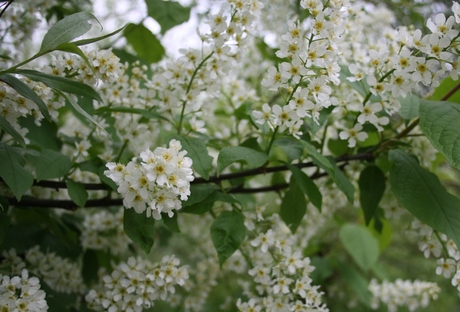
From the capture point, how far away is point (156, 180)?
2.88 ft

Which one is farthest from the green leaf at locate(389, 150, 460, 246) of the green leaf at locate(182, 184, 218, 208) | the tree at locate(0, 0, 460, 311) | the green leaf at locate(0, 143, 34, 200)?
the green leaf at locate(0, 143, 34, 200)

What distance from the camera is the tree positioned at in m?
1.01

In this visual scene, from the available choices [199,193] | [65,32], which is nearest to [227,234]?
[199,193]

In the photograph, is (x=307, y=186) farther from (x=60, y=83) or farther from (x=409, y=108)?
(x=60, y=83)

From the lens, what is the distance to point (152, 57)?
1.81 metres

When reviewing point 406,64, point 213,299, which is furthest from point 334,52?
point 213,299

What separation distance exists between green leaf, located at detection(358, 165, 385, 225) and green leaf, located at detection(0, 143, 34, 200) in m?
0.85

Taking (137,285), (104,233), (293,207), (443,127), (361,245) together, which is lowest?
(361,245)

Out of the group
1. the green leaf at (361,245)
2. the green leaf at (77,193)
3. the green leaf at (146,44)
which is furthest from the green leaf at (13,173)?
the green leaf at (361,245)

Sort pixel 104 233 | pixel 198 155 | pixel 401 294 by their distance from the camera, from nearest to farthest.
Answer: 1. pixel 198 155
2. pixel 104 233
3. pixel 401 294

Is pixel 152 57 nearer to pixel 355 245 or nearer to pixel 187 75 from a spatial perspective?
pixel 187 75

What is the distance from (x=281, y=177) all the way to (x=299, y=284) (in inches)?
16.4

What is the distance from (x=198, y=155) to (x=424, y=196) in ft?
1.88

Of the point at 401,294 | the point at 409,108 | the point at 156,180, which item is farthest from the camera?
the point at 401,294
